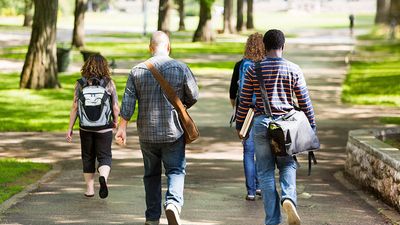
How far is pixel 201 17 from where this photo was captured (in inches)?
1973

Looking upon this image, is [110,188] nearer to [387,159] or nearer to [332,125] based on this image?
[387,159]

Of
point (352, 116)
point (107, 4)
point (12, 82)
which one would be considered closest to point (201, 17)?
point (12, 82)

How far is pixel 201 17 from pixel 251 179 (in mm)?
40510

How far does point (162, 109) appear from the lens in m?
8.01

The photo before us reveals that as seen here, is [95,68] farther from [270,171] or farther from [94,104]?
[270,171]

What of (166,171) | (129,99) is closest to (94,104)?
(129,99)

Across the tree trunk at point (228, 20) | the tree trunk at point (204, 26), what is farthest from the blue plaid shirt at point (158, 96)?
the tree trunk at point (228, 20)

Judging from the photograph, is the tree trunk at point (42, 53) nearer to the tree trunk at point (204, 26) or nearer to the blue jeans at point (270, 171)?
the blue jeans at point (270, 171)

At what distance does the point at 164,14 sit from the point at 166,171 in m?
31.5

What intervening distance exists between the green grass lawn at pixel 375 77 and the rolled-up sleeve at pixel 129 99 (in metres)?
10.3

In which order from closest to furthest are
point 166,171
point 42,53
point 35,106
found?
1. point 166,171
2. point 35,106
3. point 42,53

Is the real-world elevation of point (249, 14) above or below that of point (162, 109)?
above

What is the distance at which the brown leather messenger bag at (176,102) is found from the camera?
313 inches

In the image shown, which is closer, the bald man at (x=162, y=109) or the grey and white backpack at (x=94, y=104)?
the bald man at (x=162, y=109)
